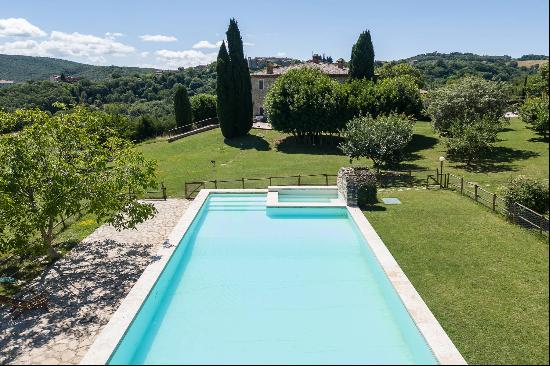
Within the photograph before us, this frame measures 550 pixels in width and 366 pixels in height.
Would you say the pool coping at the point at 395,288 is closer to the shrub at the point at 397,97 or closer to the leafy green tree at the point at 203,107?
the shrub at the point at 397,97

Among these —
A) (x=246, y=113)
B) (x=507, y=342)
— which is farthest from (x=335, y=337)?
(x=246, y=113)

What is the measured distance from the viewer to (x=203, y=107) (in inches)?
1976

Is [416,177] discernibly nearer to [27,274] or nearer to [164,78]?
[27,274]

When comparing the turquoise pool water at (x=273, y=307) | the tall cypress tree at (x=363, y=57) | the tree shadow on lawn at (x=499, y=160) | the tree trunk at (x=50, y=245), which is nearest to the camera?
the turquoise pool water at (x=273, y=307)

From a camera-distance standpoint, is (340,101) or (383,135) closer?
(383,135)

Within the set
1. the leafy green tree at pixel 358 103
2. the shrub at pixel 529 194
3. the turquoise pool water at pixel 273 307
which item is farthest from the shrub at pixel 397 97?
the turquoise pool water at pixel 273 307

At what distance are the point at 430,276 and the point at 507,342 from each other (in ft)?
11.4

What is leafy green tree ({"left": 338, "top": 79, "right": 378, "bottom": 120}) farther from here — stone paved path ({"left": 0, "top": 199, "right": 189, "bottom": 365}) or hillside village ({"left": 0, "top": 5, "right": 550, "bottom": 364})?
stone paved path ({"left": 0, "top": 199, "right": 189, "bottom": 365})

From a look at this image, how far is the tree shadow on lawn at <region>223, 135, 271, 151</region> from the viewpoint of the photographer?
3866 cm

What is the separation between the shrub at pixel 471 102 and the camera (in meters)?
32.9

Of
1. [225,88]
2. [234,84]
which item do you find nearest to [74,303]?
[225,88]

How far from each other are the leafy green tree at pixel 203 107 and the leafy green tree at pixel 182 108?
3.09 m

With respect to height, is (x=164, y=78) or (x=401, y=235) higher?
(x=164, y=78)

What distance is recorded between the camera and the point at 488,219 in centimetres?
1808
